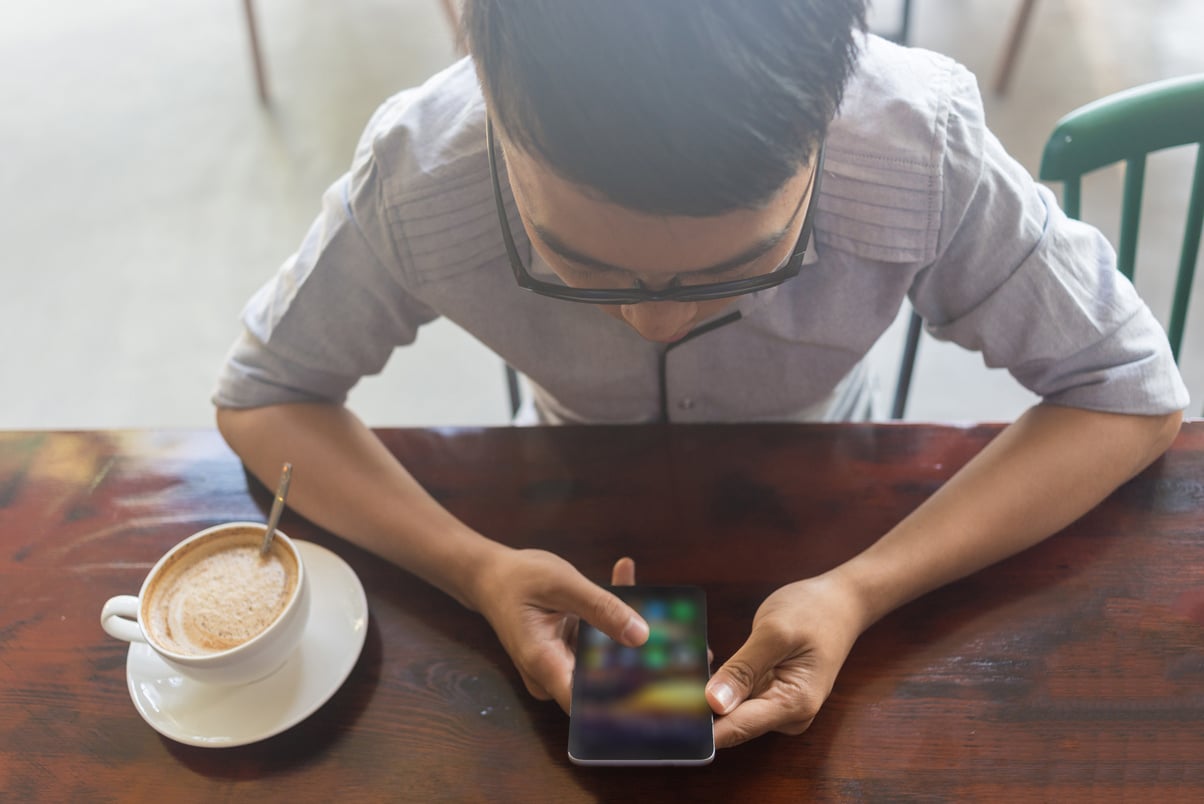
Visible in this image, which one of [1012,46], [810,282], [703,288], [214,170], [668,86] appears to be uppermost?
[668,86]

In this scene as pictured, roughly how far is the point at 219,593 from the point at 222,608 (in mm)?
17

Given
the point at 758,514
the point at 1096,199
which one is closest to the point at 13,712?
the point at 758,514

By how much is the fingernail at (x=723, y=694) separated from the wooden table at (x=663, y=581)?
43mm

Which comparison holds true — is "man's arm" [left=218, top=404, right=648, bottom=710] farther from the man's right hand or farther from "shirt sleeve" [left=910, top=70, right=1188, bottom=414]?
"shirt sleeve" [left=910, top=70, right=1188, bottom=414]

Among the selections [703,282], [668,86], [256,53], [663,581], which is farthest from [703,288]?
[256,53]

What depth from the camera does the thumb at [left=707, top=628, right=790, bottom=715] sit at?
0.75 metres

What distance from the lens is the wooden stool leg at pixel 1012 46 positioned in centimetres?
262

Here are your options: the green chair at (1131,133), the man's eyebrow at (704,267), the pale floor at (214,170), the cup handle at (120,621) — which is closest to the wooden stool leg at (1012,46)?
the pale floor at (214,170)

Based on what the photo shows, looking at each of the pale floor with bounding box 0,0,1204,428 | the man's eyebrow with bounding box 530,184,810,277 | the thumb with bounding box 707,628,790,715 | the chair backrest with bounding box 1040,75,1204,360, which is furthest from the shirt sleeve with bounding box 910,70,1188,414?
the pale floor with bounding box 0,0,1204,428

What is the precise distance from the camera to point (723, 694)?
0.74 m

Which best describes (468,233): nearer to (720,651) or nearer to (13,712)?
(720,651)

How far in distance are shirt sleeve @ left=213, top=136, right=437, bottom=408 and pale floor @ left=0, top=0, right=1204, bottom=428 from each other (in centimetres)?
120

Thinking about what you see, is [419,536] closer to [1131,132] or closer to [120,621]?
[120,621]

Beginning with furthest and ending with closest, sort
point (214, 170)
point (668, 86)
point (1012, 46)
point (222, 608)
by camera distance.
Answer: point (214, 170) < point (1012, 46) < point (222, 608) < point (668, 86)
